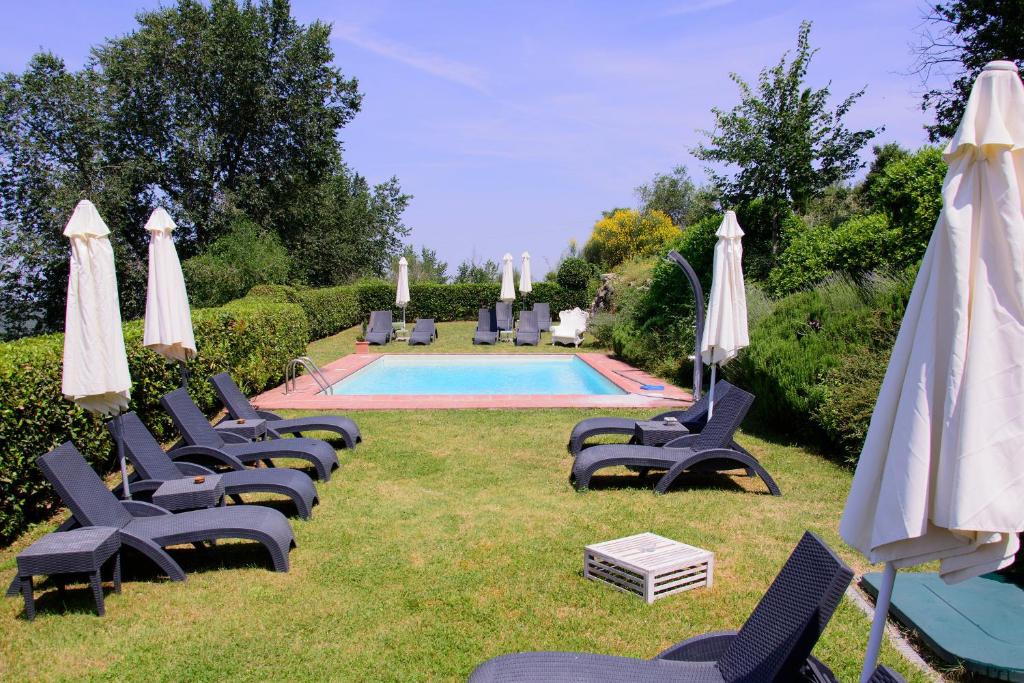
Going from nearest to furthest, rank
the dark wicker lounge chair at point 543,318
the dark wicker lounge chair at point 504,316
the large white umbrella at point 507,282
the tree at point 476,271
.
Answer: the large white umbrella at point 507,282 < the dark wicker lounge chair at point 504,316 < the dark wicker lounge chair at point 543,318 < the tree at point 476,271

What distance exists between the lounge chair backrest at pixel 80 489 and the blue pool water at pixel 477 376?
31.4 ft

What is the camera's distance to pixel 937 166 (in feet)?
44.8

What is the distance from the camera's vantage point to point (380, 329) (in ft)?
75.6

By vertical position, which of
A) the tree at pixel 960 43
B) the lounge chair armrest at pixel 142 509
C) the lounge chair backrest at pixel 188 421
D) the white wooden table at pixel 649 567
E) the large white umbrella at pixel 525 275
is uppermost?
the tree at pixel 960 43

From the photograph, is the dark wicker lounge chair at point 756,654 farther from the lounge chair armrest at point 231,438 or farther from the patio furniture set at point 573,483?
the lounge chair armrest at point 231,438

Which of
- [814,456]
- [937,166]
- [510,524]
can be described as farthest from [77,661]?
[937,166]

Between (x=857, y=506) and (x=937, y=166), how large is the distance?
13449 millimetres

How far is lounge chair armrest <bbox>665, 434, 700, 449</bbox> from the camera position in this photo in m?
7.95

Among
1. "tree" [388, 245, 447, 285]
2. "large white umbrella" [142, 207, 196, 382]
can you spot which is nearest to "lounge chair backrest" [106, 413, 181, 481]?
"large white umbrella" [142, 207, 196, 382]

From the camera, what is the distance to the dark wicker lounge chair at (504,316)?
979 inches

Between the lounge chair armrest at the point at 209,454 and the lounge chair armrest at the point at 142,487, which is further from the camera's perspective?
the lounge chair armrest at the point at 209,454

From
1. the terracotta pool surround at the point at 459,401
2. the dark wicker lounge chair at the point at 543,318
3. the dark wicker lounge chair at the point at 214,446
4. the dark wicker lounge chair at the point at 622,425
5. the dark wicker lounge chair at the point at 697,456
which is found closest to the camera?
the dark wicker lounge chair at the point at 697,456

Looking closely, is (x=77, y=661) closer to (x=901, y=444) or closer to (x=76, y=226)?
(x=76, y=226)

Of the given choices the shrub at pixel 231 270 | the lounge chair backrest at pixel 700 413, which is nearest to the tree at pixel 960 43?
the lounge chair backrest at pixel 700 413
